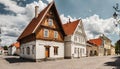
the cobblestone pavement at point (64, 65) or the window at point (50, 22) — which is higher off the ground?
the window at point (50, 22)

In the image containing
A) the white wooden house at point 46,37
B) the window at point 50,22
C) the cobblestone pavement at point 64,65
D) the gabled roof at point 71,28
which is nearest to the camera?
the cobblestone pavement at point 64,65

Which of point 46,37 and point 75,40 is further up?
point 46,37

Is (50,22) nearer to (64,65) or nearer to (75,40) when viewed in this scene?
→ (75,40)

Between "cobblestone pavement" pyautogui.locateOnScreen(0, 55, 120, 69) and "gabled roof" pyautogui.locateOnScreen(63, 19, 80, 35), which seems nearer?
"cobblestone pavement" pyautogui.locateOnScreen(0, 55, 120, 69)

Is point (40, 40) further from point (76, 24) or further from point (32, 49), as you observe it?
point (76, 24)

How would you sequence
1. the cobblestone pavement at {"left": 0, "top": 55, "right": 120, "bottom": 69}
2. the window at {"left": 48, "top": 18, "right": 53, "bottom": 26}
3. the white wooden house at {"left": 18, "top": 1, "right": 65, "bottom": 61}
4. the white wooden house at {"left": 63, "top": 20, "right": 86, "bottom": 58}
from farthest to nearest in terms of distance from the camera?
the white wooden house at {"left": 63, "top": 20, "right": 86, "bottom": 58}, the window at {"left": 48, "top": 18, "right": 53, "bottom": 26}, the white wooden house at {"left": 18, "top": 1, "right": 65, "bottom": 61}, the cobblestone pavement at {"left": 0, "top": 55, "right": 120, "bottom": 69}

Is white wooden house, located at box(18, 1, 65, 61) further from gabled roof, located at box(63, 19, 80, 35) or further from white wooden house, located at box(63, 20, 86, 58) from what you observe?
gabled roof, located at box(63, 19, 80, 35)

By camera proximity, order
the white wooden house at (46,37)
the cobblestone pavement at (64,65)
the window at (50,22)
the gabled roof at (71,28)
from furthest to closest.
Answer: the gabled roof at (71,28) → the window at (50,22) → the white wooden house at (46,37) → the cobblestone pavement at (64,65)

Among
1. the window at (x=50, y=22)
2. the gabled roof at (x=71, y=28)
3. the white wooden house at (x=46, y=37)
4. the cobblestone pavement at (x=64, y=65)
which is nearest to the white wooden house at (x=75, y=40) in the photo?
the gabled roof at (x=71, y=28)

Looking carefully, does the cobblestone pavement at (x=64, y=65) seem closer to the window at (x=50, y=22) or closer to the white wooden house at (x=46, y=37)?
the white wooden house at (x=46, y=37)

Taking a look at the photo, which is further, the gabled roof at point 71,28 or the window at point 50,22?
the gabled roof at point 71,28

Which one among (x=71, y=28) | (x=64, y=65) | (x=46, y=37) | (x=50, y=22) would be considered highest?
(x=50, y=22)

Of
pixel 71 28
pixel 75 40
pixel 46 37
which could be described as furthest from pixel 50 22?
pixel 75 40

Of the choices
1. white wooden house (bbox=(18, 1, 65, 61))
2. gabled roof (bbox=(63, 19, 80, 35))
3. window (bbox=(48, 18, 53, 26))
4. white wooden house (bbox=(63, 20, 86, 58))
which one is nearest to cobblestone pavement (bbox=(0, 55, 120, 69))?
white wooden house (bbox=(18, 1, 65, 61))
